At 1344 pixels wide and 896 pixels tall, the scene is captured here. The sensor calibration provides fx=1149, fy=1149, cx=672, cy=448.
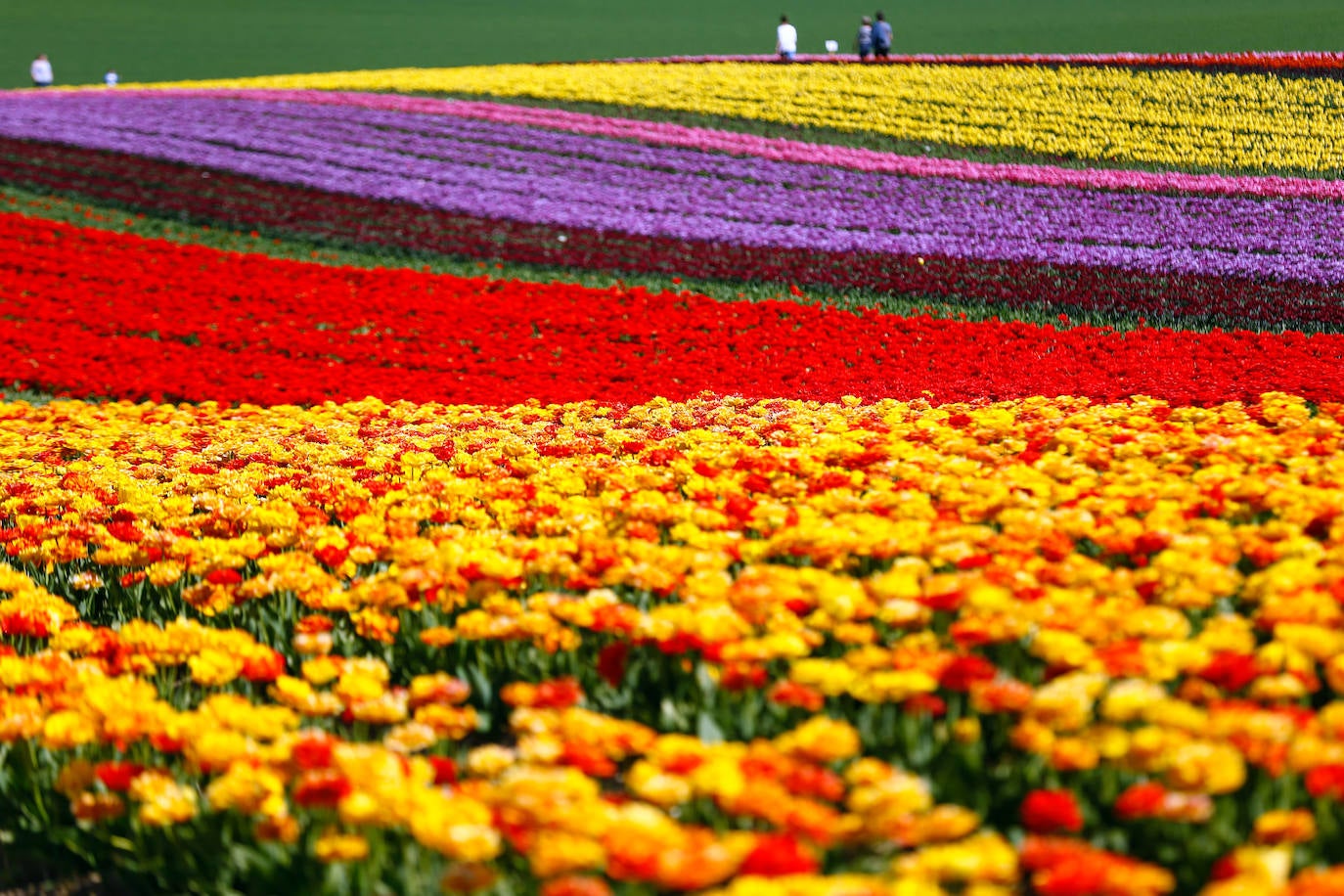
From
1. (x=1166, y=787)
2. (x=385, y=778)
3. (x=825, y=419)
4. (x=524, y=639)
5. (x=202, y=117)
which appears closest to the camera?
(x=1166, y=787)

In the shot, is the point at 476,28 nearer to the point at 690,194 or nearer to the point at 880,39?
the point at 880,39

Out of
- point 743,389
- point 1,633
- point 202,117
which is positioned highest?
point 202,117

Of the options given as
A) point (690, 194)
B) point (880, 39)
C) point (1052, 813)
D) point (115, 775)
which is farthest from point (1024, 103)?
point (115, 775)

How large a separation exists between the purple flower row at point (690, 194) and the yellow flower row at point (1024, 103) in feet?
9.78

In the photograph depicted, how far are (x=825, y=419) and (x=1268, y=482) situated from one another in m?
3.08

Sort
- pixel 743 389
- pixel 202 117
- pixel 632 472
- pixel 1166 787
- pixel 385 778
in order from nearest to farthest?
pixel 1166 787
pixel 385 778
pixel 632 472
pixel 743 389
pixel 202 117

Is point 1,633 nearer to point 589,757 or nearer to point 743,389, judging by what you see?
point 589,757

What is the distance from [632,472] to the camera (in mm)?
4820

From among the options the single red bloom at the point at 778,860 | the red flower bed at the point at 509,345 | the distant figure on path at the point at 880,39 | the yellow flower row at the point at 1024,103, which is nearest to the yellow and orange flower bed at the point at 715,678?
the single red bloom at the point at 778,860

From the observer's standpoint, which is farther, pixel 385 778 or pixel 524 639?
pixel 524 639

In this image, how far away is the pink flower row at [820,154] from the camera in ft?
57.5

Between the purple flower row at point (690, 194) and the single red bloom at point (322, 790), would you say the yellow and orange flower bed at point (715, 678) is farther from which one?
the purple flower row at point (690, 194)

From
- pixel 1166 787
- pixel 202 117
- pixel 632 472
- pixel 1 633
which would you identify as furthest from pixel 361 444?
pixel 202 117

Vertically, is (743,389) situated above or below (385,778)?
below
